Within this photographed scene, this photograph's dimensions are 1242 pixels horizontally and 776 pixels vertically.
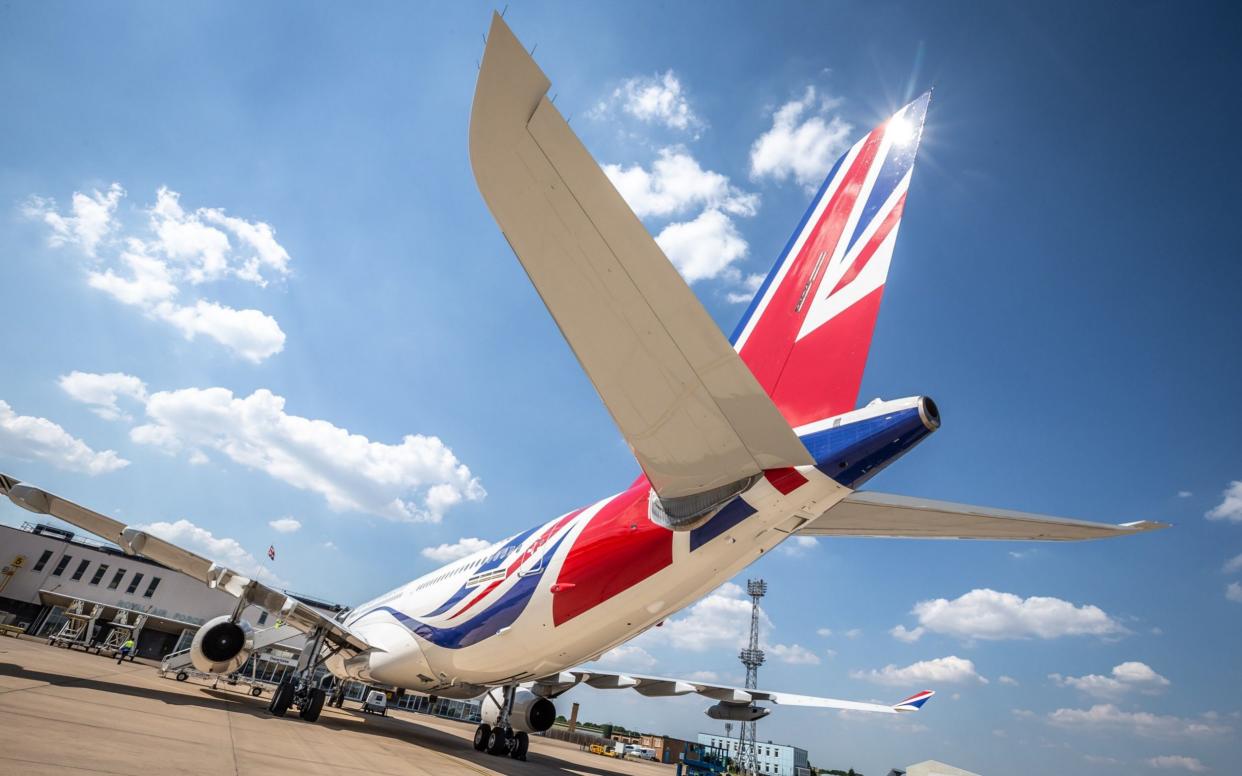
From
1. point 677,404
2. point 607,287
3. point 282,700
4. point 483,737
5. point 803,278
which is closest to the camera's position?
point 607,287

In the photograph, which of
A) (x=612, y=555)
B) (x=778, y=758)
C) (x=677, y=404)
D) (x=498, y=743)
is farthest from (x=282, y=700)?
(x=778, y=758)

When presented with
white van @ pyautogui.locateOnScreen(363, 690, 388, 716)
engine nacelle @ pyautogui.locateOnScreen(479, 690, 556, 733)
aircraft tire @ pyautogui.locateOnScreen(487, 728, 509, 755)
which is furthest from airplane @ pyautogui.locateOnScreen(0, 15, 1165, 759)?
white van @ pyautogui.locateOnScreen(363, 690, 388, 716)

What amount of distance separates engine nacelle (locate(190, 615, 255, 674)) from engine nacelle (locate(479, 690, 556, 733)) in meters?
5.00

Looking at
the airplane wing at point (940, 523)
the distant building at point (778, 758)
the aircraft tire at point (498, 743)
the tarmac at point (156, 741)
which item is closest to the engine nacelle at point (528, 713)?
the aircraft tire at point (498, 743)

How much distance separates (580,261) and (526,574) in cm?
587

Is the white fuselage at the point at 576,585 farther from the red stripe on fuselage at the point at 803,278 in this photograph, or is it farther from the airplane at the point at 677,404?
the red stripe on fuselage at the point at 803,278

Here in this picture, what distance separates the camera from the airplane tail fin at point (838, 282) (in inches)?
181

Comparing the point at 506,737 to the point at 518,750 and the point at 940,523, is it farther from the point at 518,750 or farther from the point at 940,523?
the point at 940,523

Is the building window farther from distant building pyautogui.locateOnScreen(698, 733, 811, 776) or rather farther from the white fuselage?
distant building pyautogui.locateOnScreen(698, 733, 811, 776)

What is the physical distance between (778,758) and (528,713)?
1157 inches

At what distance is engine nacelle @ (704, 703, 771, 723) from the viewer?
12.6m

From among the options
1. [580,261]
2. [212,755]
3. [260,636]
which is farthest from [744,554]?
[260,636]

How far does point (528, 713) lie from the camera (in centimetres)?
1146

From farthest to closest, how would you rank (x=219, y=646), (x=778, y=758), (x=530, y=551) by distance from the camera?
(x=778, y=758)
(x=219, y=646)
(x=530, y=551)
